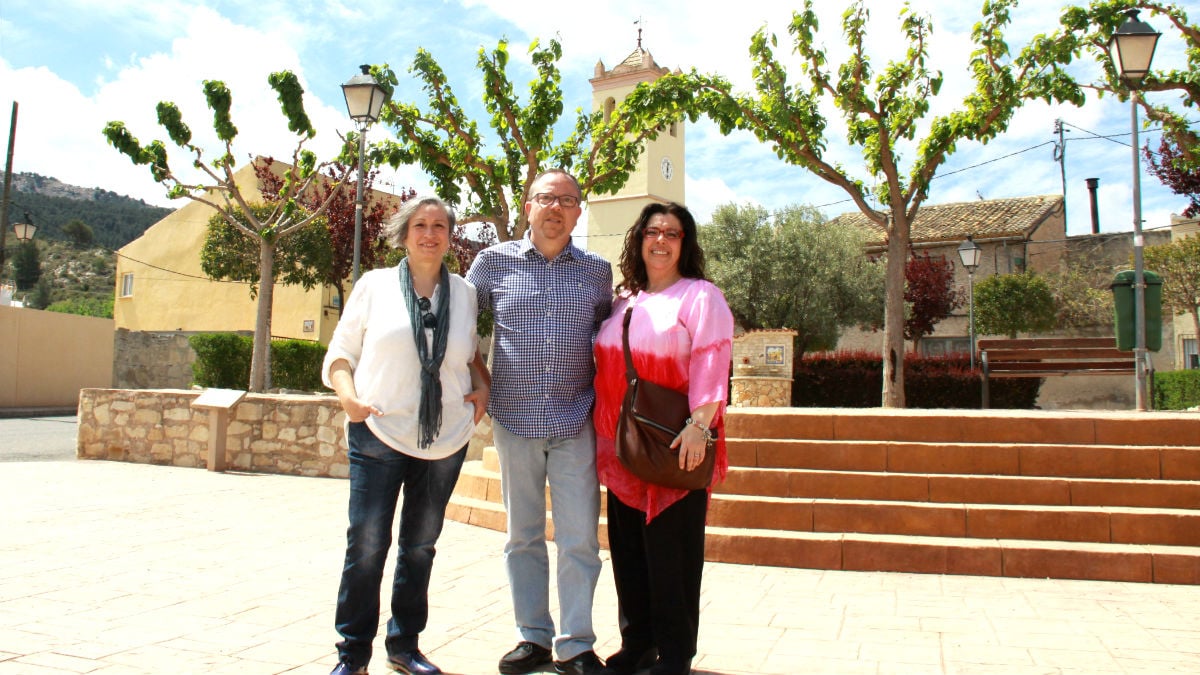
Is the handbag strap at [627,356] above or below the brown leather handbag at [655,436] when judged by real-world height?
above

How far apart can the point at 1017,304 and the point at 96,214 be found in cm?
8336

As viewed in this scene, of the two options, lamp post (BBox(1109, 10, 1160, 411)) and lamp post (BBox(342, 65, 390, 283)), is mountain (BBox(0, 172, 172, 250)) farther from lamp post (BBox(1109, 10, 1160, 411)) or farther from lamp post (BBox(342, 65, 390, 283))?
lamp post (BBox(1109, 10, 1160, 411))

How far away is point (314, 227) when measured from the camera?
2283 cm

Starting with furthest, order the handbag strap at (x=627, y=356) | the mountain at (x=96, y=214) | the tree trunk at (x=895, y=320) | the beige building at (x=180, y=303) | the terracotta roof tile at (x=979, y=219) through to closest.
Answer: the mountain at (x=96, y=214), the terracotta roof tile at (x=979, y=219), the beige building at (x=180, y=303), the tree trunk at (x=895, y=320), the handbag strap at (x=627, y=356)

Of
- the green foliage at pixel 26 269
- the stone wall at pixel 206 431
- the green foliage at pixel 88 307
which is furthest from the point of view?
the green foliage at pixel 26 269

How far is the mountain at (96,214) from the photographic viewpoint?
70812mm

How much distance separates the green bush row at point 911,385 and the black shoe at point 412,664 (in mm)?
14515

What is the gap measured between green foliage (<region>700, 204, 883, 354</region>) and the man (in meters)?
22.2

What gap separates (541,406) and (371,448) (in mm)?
600

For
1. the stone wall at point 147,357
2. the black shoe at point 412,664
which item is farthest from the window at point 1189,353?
the stone wall at point 147,357

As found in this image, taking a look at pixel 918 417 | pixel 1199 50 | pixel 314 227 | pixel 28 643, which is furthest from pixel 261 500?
pixel 314 227

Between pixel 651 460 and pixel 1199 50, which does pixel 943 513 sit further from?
pixel 1199 50

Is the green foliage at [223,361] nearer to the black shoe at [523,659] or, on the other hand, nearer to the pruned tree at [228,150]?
the pruned tree at [228,150]

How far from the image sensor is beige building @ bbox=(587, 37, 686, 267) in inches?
1321
